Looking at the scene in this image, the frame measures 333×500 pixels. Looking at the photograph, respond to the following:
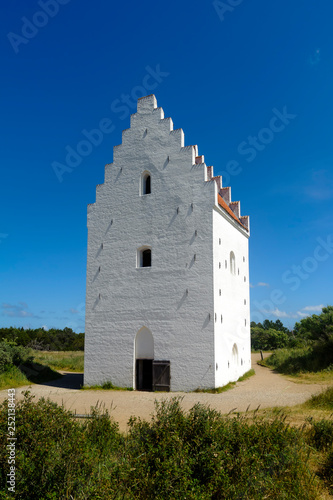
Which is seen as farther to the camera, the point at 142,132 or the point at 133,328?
the point at 142,132

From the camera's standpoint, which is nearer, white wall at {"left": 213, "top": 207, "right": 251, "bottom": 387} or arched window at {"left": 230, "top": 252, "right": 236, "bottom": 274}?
white wall at {"left": 213, "top": 207, "right": 251, "bottom": 387}

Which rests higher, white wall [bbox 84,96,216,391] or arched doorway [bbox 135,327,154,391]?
white wall [bbox 84,96,216,391]

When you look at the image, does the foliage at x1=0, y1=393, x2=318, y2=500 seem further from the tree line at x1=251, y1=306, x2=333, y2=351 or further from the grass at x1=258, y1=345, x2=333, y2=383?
the tree line at x1=251, y1=306, x2=333, y2=351

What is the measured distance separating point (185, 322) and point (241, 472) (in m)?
10.3

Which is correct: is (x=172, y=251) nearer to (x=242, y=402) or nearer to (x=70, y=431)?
(x=242, y=402)

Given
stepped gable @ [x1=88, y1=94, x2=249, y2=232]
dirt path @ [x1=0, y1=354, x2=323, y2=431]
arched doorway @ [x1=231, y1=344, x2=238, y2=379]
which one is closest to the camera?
dirt path @ [x1=0, y1=354, x2=323, y2=431]

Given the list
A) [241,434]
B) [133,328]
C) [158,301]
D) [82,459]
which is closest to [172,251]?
[158,301]

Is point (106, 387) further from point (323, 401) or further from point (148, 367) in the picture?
point (323, 401)

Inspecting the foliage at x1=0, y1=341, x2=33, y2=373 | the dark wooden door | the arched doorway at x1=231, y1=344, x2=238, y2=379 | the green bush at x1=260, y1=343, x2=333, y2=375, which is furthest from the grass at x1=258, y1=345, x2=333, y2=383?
the foliage at x1=0, y1=341, x2=33, y2=373

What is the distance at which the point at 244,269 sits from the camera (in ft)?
71.1

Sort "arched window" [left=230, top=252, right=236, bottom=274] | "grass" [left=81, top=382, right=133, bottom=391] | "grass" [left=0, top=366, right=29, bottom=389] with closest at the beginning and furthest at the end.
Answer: "grass" [left=81, top=382, right=133, bottom=391]
"grass" [left=0, top=366, right=29, bottom=389]
"arched window" [left=230, top=252, right=236, bottom=274]

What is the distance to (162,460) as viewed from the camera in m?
5.54

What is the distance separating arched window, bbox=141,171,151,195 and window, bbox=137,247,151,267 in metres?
2.75

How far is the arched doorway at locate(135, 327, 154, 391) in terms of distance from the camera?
1655 cm
